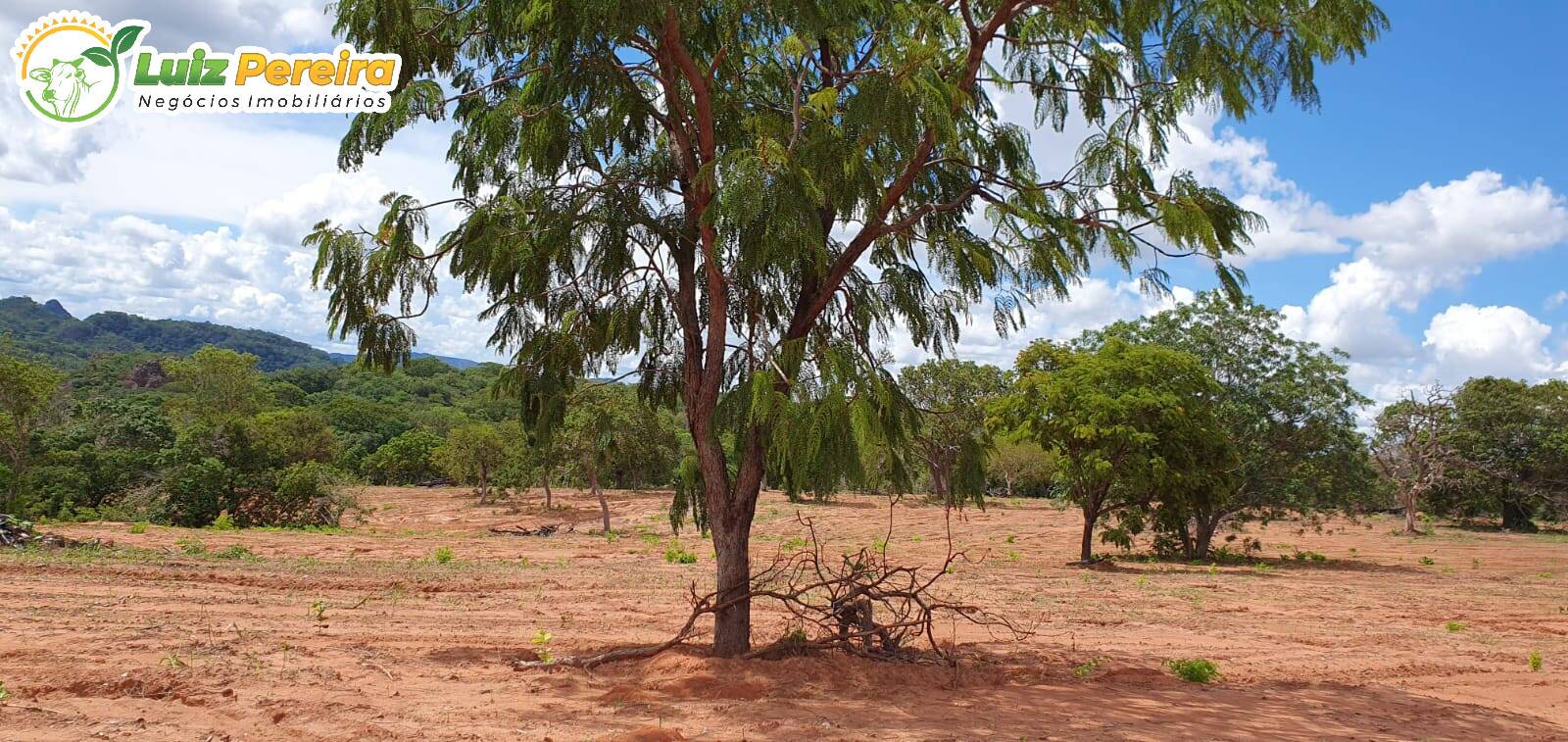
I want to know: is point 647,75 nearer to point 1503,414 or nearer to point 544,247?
point 544,247

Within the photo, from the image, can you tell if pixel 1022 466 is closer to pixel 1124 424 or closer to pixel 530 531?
pixel 530 531

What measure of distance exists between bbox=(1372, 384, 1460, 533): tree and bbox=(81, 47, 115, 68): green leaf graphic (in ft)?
111

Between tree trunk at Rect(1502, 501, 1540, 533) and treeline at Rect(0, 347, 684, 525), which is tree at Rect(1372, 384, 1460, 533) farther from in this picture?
treeline at Rect(0, 347, 684, 525)

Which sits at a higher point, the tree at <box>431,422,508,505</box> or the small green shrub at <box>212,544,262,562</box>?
the tree at <box>431,422,508,505</box>

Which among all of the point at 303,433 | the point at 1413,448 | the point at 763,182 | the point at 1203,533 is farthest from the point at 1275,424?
the point at 303,433

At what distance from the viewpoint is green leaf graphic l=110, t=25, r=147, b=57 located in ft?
28.8

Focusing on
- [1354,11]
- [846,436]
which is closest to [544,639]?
[846,436]

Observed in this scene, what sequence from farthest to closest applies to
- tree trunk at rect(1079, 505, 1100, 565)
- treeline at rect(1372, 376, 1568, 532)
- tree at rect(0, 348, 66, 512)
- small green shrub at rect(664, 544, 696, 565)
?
1. treeline at rect(1372, 376, 1568, 532)
2. tree at rect(0, 348, 66, 512)
3. tree trunk at rect(1079, 505, 1100, 565)
4. small green shrub at rect(664, 544, 696, 565)

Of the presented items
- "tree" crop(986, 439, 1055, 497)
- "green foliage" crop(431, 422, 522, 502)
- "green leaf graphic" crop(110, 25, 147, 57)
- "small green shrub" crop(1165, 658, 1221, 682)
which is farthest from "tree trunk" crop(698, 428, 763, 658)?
"tree" crop(986, 439, 1055, 497)

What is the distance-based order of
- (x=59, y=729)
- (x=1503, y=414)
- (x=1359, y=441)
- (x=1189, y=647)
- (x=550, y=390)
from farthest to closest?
1. (x=1503, y=414)
2. (x=1359, y=441)
3. (x=1189, y=647)
4. (x=550, y=390)
5. (x=59, y=729)

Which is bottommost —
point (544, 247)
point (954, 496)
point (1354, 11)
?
point (954, 496)

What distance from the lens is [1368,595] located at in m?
15.1

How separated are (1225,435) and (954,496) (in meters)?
14.7

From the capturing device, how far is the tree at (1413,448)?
30266mm
